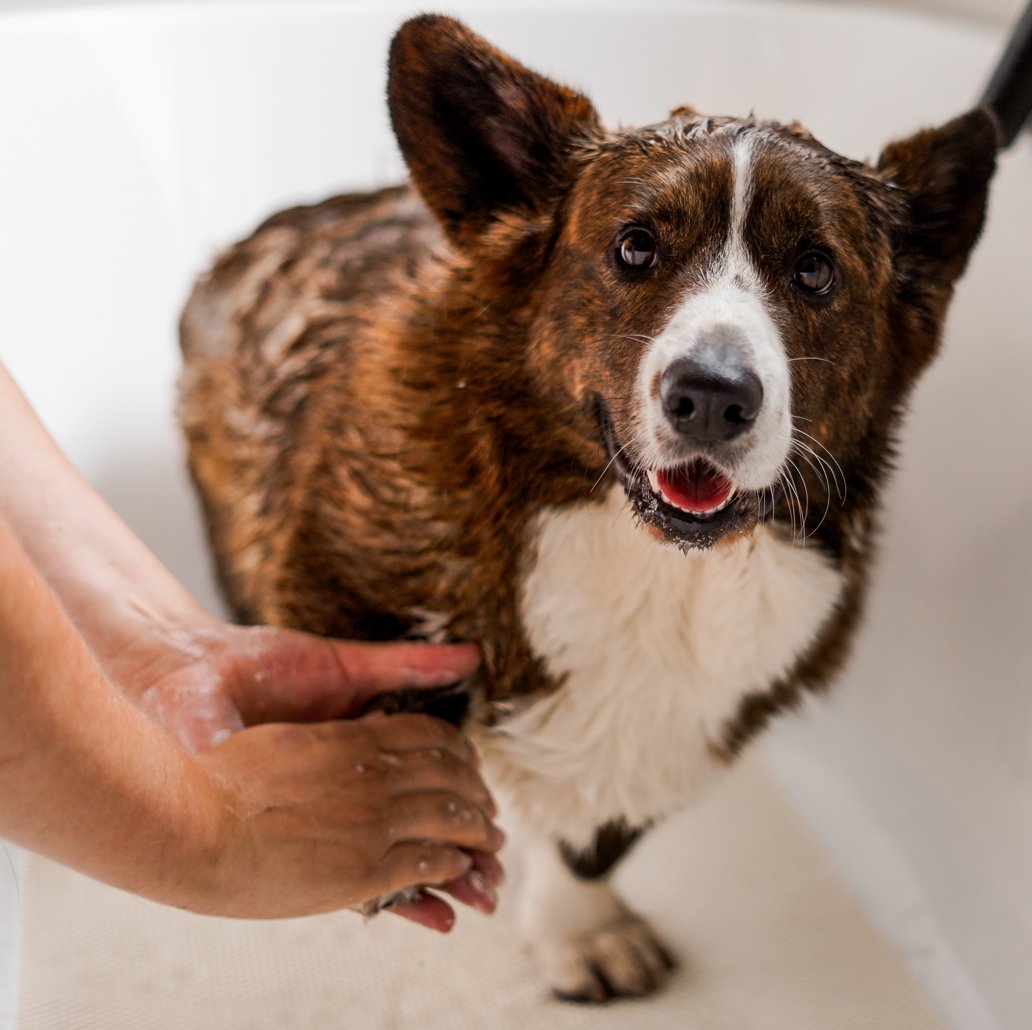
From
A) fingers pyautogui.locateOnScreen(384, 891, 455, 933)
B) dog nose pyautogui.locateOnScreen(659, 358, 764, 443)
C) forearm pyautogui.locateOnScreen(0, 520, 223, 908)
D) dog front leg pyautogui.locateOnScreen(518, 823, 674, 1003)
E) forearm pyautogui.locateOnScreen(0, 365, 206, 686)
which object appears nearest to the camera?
forearm pyautogui.locateOnScreen(0, 520, 223, 908)

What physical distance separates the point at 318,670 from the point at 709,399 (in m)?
0.69

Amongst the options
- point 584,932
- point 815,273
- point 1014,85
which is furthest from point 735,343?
point 584,932

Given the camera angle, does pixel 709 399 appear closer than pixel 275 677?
Yes

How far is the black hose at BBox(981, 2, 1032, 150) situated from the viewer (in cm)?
151

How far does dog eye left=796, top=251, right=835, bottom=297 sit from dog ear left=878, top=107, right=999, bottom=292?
0.43 feet

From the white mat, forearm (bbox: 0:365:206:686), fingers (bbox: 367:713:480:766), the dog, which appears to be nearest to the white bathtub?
the white mat

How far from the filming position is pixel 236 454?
1926 millimetres

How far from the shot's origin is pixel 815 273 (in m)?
1.26

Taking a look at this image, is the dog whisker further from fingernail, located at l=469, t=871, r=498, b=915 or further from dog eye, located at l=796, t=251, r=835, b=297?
fingernail, located at l=469, t=871, r=498, b=915

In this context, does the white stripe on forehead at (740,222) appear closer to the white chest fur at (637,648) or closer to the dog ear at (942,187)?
the dog ear at (942,187)

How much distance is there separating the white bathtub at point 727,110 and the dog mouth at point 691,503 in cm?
47

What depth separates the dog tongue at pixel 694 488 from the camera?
1260 mm

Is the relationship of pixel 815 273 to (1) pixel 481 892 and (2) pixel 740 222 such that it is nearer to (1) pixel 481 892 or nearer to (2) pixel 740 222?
(2) pixel 740 222

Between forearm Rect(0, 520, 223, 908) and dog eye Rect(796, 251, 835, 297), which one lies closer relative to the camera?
forearm Rect(0, 520, 223, 908)
